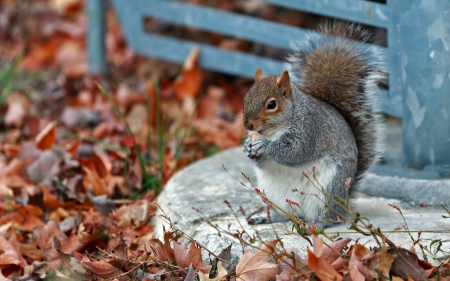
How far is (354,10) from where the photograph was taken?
3572 millimetres

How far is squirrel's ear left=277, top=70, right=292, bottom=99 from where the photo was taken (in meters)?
2.69

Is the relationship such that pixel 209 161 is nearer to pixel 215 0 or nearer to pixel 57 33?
pixel 215 0

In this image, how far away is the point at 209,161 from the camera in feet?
12.3

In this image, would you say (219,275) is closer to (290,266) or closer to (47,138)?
(290,266)

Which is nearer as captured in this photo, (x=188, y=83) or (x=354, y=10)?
(x=354, y=10)

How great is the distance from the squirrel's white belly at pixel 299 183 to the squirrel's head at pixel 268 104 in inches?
7.2

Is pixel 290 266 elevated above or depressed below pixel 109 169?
above

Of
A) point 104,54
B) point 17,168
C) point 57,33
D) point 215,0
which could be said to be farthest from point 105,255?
point 57,33

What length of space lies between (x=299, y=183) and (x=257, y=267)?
0.47m

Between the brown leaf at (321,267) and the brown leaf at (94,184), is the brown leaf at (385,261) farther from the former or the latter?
the brown leaf at (94,184)

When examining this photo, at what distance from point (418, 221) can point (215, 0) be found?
12.8ft

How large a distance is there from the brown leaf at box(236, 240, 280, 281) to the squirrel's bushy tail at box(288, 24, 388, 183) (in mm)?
685

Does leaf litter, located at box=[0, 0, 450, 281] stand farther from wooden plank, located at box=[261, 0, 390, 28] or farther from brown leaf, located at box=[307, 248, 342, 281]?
wooden plank, located at box=[261, 0, 390, 28]

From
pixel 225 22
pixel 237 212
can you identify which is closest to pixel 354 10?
pixel 237 212
